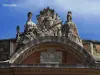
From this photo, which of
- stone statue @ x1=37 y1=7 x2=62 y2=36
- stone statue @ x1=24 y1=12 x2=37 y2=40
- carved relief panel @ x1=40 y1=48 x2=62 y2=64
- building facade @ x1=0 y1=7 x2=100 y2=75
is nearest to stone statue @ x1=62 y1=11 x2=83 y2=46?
building facade @ x1=0 y1=7 x2=100 y2=75

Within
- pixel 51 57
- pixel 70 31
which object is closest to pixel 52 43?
pixel 51 57

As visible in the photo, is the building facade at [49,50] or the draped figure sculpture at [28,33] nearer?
the building facade at [49,50]

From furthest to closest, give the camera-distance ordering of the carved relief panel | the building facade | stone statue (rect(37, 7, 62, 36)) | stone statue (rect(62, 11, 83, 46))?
stone statue (rect(37, 7, 62, 36)), stone statue (rect(62, 11, 83, 46)), the carved relief panel, the building facade

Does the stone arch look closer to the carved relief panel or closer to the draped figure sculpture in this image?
the draped figure sculpture

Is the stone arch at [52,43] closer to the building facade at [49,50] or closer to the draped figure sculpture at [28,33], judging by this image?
the building facade at [49,50]

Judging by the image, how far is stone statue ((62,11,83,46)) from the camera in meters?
19.3

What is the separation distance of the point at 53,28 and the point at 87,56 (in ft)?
8.59

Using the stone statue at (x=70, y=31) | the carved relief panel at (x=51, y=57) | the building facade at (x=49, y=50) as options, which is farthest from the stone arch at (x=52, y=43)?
the carved relief panel at (x=51, y=57)

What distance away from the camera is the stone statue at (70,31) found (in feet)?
63.2

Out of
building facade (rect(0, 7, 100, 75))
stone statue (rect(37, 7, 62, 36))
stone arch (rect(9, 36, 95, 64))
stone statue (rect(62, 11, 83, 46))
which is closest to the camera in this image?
building facade (rect(0, 7, 100, 75))

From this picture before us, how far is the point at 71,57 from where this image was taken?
19.4 metres

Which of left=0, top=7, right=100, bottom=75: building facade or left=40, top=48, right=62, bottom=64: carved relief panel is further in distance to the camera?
left=40, top=48, right=62, bottom=64: carved relief panel

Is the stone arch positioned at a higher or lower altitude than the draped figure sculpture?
lower

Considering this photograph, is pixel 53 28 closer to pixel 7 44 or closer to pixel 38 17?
pixel 38 17
